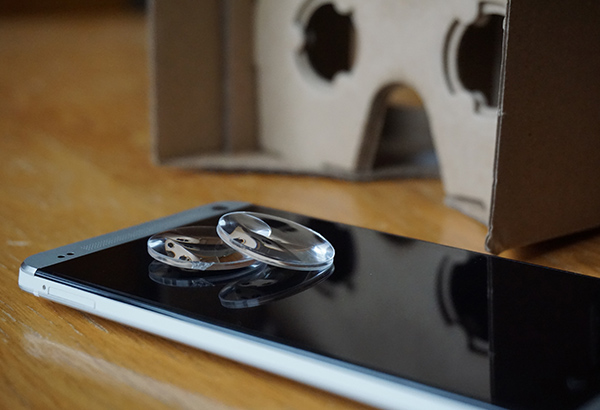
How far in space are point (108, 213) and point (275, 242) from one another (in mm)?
212

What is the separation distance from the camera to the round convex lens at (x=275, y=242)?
30cm

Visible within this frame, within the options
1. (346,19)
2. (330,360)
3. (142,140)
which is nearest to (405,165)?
(346,19)

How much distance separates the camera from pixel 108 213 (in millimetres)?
482

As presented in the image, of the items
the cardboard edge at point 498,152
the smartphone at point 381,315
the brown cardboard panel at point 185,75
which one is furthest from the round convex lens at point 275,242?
the brown cardboard panel at point 185,75

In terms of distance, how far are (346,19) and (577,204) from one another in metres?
0.34

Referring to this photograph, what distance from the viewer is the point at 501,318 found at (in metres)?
0.27

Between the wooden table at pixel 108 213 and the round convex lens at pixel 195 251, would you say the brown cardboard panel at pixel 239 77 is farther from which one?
the round convex lens at pixel 195 251

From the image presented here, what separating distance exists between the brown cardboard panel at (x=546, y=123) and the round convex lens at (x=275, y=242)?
0.38ft

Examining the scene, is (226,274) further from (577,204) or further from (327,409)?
(577,204)

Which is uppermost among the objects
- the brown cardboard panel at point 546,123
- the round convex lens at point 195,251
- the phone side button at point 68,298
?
the brown cardboard panel at point 546,123

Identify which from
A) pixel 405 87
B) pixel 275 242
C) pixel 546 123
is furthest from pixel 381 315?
pixel 405 87

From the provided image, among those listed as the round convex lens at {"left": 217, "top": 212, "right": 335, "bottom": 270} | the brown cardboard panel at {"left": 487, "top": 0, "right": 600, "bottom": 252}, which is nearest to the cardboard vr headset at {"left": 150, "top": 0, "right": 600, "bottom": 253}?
the brown cardboard panel at {"left": 487, "top": 0, "right": 600, "bottom": 252}

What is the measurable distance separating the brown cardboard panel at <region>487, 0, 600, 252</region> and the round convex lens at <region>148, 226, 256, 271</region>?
0.49 ft

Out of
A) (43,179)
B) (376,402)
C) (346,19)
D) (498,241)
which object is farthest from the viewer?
(346,19)
